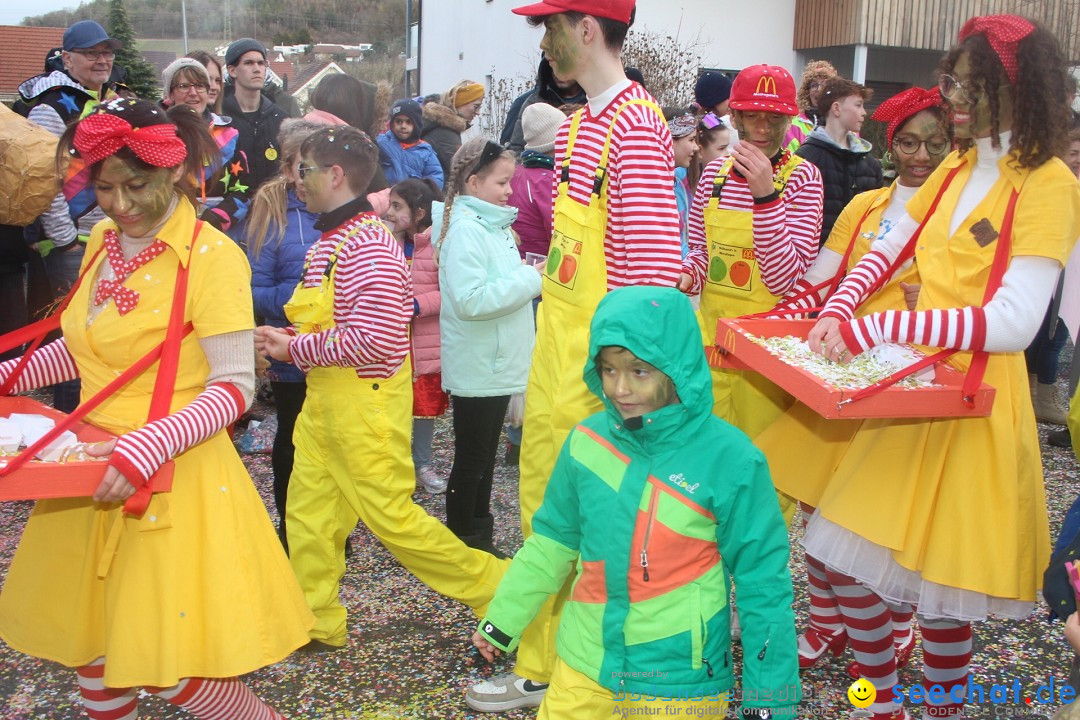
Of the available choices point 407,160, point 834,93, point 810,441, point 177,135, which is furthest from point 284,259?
point 407,160

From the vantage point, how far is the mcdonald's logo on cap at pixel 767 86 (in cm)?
328

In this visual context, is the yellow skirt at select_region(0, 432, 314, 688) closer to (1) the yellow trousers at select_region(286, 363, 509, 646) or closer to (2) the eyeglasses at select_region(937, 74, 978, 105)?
(1) the yellow trousers at select_region(286, 363, 509, 646)

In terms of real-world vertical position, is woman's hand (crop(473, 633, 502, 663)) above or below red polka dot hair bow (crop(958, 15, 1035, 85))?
below

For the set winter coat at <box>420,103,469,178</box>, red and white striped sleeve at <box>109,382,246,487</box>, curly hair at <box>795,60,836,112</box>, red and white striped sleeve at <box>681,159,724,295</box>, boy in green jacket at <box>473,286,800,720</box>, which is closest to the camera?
boy in green jacket at <box>473,286,800,720</box>

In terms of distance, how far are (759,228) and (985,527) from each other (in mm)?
1236

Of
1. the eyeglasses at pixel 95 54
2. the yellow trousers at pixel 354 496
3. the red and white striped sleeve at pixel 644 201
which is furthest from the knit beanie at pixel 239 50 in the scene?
the red and white striped sleeve at pixel 644 201

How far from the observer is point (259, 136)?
6.55 metres

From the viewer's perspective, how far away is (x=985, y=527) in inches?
97.9

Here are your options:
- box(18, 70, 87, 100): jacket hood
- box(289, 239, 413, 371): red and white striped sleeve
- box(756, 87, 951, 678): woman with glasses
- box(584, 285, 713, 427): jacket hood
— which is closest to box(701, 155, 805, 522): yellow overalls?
box(756, 87, 951, 678): woman with glasses

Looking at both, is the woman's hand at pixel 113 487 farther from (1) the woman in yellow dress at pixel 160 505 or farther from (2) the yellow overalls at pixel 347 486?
(2) the yellow overalls at pixel 347 486

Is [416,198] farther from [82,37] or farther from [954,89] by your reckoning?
[954,89]

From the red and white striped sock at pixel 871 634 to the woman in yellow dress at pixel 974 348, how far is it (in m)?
0.18

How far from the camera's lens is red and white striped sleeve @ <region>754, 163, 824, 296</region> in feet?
10.6

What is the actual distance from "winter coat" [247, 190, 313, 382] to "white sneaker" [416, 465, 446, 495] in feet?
4.49
